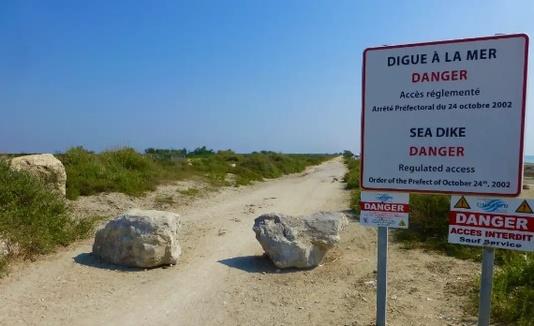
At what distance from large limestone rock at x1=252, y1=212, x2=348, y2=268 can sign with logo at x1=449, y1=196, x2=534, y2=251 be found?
9.17 ft

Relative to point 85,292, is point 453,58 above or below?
above

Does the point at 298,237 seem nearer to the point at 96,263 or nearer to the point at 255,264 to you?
the point at 255,264

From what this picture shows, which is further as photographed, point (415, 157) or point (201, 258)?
point (201, 258)

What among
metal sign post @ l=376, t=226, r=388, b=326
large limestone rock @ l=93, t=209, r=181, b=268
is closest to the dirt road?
large limestone rock @ l=93, t=209, r=181, b=268

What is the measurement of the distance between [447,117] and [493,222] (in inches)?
35.0

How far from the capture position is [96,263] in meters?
6.08

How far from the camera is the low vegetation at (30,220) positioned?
235 inches

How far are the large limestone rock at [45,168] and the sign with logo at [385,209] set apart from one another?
7789 mm

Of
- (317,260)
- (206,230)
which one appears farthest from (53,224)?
(317,260)

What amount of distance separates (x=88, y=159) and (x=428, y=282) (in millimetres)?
11912

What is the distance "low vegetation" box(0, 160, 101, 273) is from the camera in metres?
5.96

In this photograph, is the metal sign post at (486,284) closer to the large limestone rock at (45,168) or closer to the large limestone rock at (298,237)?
the large limestone rock at (298,237)

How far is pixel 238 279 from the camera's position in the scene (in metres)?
5.72

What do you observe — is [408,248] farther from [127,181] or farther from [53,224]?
[127,181]
